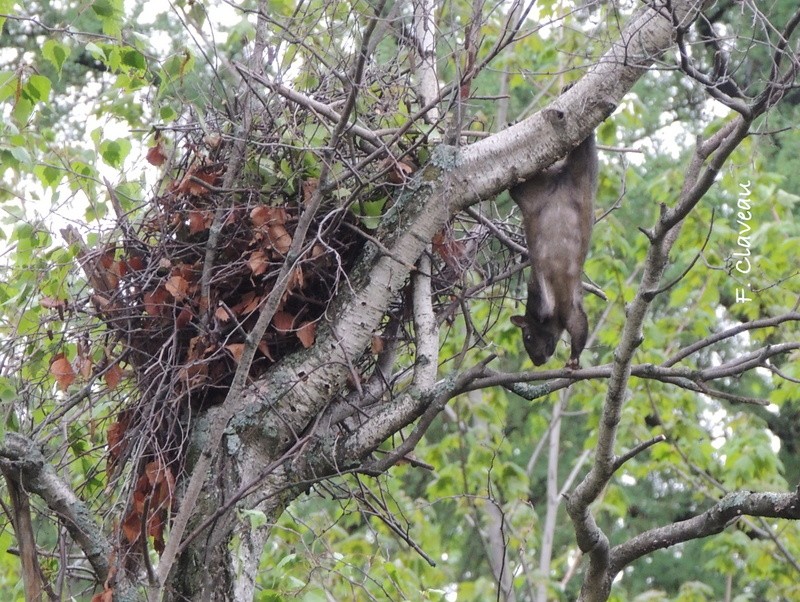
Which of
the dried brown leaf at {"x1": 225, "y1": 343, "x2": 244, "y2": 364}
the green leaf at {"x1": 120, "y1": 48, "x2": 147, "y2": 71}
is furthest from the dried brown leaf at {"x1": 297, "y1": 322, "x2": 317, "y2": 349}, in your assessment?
the green leaf at {"x1": 120, "y1": 48, "x2": 147, "y2": 71}

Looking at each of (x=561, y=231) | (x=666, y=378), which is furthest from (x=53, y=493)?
(x=561, y=231)

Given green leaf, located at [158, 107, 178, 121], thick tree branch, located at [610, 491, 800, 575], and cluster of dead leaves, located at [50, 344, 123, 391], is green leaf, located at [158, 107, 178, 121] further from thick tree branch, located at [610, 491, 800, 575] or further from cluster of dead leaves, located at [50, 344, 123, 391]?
thick tree branch, located at [610, 491, 800, 575]

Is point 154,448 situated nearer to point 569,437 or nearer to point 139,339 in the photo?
point 139,339

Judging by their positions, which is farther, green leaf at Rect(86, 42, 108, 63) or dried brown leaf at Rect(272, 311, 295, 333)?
green leaf at Rect(86, 42, 108, 63)

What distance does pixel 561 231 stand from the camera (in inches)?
176

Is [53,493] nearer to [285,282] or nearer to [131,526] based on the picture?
[131,526]

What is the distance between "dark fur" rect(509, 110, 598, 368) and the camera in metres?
4.36

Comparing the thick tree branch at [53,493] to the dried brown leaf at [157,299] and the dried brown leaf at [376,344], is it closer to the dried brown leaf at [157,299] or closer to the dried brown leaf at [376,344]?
the dried brown leaf at [157,299]

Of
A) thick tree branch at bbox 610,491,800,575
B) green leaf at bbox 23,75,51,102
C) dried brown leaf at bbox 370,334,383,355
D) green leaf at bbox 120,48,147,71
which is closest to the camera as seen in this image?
thick tree branch at bbox 610,491,800,575

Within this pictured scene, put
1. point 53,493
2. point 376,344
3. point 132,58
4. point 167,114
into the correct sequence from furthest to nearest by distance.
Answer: point 167,114 → point 132,58 → point 376,344 → point 53,493

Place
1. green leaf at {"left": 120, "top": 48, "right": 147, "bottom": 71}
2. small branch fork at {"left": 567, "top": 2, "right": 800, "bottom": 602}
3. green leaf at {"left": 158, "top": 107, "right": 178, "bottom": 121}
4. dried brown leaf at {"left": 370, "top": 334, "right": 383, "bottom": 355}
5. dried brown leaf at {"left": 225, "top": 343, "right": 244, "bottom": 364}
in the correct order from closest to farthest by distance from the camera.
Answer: small branch fork at {"left": 567, "top": 2, "right": 800, "bottom": 602} < dried brown leaf at {"left": 225, "top": 343, "right": 244, "bottom": 364} < dried brown leaf at {"left": 370, "top": 334, "right": 383, "bottom": 355} < green leaf at {"left": 120, "top": 48, "right": 147, "bottom": 71} < green leaf at {"left": 158, "top": 107, "right": 178, "bottom": 121}

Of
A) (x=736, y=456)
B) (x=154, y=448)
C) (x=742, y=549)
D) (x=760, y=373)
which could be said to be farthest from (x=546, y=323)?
(x=760, y=373)

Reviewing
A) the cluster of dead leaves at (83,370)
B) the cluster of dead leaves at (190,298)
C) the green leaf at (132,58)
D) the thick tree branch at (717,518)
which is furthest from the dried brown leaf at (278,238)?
the thick tree branch at (717,518)

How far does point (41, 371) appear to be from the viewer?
13.9 feet
